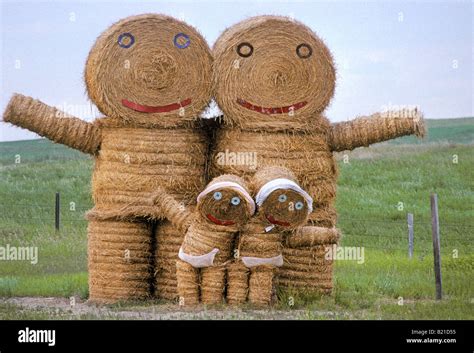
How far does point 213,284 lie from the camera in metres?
11.4

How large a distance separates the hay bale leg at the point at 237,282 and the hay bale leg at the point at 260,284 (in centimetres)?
6

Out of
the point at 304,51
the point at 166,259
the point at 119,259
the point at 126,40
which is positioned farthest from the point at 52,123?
the point at 304,51

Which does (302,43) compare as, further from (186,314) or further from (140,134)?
(186,314)

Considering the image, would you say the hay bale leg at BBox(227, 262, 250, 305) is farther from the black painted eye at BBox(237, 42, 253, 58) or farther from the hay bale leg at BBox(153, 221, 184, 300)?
the black painted eye at BBox(237, 42, 253, 58)

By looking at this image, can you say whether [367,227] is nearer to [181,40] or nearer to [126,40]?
[181,40]

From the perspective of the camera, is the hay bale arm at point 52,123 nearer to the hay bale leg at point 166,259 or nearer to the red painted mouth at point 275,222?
the hay bale leg at point 166,259

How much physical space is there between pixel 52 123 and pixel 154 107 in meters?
1.18

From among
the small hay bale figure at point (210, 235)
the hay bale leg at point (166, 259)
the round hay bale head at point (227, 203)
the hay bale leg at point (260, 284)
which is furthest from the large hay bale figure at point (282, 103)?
the round hay bale head at point (227, 203)

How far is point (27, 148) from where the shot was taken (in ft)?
109

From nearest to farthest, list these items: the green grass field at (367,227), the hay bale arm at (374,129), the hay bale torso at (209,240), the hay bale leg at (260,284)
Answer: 1. the hay bale torso at (209,240)
2. the hay bale leg at (260,284)
3. the green grass field at (367,227)
4. the hay bale arm at (374,129)

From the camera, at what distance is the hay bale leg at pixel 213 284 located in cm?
1140

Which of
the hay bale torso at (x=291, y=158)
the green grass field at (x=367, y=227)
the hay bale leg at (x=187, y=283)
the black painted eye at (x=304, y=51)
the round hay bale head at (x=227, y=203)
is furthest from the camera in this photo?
the black painted eye at (x=304, y=51)
